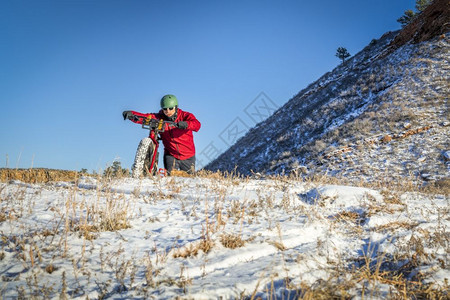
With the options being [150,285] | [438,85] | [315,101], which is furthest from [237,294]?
[315,101]

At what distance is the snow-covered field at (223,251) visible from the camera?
2.01m

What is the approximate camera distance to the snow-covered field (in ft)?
6.59

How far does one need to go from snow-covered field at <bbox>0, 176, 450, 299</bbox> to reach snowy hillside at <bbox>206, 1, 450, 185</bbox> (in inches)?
245

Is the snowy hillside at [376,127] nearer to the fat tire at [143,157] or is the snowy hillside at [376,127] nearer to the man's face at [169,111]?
the man's face at [169,111]

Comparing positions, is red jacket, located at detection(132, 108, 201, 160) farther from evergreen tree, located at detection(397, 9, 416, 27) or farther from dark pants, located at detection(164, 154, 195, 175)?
evergreen tree, located at detection(397, 9, 416, 27)

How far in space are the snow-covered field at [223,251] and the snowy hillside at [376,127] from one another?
6.23m

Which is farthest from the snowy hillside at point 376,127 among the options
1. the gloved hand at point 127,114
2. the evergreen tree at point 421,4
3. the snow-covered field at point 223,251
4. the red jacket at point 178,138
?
the evergreen tree at point 421,4

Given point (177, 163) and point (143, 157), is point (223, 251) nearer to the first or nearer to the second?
point (143, 157)

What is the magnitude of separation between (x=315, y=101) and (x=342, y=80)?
3694 mm

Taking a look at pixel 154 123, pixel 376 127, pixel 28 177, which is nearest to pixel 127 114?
pixel 154 123

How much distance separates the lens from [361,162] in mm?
13523

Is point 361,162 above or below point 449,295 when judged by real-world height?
above

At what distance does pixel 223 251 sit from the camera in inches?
108

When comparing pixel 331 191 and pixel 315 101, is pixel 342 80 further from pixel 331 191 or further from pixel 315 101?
pixel 331 191
